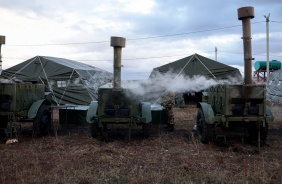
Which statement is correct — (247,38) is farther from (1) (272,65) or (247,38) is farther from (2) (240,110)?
(1) (272,65)

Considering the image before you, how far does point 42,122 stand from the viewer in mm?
8602

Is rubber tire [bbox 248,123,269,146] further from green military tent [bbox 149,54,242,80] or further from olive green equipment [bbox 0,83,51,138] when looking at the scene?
green military tent [bbox 149,54,242,80]

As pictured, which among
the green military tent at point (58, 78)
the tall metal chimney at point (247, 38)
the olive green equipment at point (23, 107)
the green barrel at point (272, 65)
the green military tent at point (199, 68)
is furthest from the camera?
the green barrel at point (272, 65)

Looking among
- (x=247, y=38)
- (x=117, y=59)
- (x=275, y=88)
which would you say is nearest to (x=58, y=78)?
(x=117, y=59)

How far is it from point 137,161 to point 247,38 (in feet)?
14.3

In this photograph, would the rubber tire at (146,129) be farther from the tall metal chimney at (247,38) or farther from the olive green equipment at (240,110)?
the tall metal chimney at (247,38)

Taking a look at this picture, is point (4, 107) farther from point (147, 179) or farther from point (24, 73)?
point (24, 73)

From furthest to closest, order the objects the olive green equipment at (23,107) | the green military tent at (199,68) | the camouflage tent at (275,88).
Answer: the green military tent at (199,68) < the camouflage tent at (275,88) < the olive green equipment at (23,107)

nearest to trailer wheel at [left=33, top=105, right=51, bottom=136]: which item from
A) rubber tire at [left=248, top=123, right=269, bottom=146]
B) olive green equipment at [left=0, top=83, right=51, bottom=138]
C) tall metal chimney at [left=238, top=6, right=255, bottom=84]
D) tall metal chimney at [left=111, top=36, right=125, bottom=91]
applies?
olive green equipment at [left=0, top=83, right=51, bottom=138]

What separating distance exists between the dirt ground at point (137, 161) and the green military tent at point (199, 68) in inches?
304

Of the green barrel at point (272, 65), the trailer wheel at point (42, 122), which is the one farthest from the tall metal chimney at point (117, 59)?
the green barrel at point (272, 65)

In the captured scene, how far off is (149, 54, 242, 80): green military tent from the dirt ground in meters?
7.73

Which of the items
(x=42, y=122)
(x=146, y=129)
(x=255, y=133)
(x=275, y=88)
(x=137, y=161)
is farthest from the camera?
(x=275, y=88)

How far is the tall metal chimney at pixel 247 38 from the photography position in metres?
7.20
